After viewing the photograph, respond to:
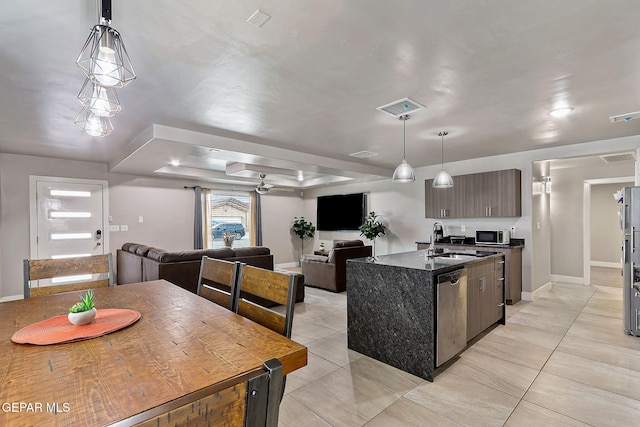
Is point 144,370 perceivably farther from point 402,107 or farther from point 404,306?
point 402,107

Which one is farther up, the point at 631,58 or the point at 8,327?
the point at 631,58

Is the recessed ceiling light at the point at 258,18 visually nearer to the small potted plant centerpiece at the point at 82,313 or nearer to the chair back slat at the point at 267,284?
the chair back slat at the point at 267,284

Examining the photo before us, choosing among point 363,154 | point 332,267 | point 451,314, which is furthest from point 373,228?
point 451,314

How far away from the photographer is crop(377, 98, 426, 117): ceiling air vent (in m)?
3.04

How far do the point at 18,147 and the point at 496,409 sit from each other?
687 centimetres

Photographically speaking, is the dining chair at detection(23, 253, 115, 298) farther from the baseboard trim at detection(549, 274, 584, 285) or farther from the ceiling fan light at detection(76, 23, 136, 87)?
the baseboard trim at detection(549, 274, 584, 285)

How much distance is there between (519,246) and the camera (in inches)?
196

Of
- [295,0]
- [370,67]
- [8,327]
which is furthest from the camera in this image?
[370,67]

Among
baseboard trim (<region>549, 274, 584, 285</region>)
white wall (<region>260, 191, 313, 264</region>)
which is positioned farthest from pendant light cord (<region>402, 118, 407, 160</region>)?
white wall (<region>260, 191, 313, 264</region>)

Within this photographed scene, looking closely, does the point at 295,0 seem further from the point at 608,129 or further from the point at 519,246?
the point at 519,246

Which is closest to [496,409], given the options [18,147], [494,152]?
[494,152]

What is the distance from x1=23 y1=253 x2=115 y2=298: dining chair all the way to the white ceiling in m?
1.44

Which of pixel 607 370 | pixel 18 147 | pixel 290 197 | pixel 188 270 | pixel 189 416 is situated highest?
pixel 18 147

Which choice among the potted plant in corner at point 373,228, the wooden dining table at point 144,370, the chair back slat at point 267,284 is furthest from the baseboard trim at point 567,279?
the wooden dining table at point 144,370
